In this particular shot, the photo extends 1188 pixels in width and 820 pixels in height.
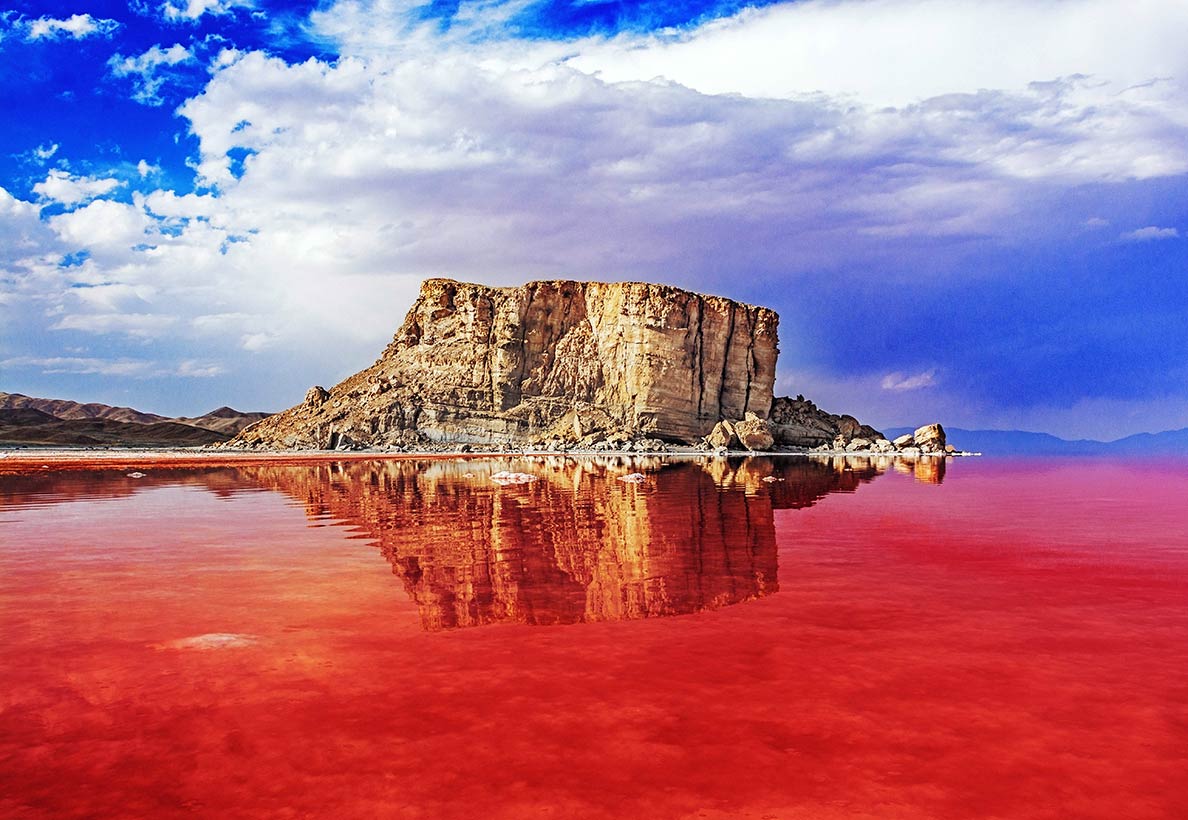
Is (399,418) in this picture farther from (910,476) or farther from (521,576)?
(521,576)

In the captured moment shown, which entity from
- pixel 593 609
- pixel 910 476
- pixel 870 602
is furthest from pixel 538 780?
pixel 910 476

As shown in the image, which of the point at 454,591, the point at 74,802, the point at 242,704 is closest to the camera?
the point at 74,802

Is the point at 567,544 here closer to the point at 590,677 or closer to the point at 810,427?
the point at 590,677

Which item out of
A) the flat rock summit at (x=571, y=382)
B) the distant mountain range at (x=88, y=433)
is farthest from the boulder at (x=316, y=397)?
the distant mountain range at (x=88, y=433)

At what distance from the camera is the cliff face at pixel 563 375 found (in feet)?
298

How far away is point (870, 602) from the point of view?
36.4 feet

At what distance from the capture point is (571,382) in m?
96.0

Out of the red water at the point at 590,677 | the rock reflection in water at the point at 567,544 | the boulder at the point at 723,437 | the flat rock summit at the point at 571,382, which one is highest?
the flat rock summit at the point at 571,382

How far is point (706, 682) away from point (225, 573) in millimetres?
9338

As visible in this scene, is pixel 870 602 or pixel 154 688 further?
pixel 870 602

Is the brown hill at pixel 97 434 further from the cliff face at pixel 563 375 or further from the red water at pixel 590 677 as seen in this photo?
the red water at pixel 590 677

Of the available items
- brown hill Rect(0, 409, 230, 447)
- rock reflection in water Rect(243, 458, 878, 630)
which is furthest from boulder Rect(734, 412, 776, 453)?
brown hill Rect(0, 409, 230, 447)

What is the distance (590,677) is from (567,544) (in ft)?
28.3

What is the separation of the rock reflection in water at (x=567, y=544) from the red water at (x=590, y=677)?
0.12m
